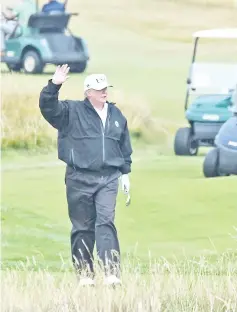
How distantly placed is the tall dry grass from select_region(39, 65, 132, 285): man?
0.21 m

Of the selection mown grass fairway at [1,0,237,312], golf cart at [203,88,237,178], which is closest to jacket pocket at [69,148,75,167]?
mown grass fairway at [1,0,237,312]

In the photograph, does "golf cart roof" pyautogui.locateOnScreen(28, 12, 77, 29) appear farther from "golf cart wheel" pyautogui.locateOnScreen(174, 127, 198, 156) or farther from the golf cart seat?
"golf cart wheel" pyautogui.locateOnScreen(174, 127, 198, 156)

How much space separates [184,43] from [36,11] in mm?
1202

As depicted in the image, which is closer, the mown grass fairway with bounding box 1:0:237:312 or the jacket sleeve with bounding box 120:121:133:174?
the jacket sleeve with bounding box 120:121:133:174

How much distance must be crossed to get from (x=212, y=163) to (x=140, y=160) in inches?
22.9

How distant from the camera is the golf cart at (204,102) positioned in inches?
409

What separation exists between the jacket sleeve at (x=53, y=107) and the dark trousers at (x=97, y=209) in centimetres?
35

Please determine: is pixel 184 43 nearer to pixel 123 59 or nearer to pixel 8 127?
pixel 123 59

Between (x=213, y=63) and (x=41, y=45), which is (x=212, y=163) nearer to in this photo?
(x=213, y=63)

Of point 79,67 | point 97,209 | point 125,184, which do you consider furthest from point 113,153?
point 79,67

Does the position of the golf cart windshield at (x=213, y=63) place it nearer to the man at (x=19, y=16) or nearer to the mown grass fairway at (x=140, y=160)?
the mown grass fairway at (x=140, y=160)

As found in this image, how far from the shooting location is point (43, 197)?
10.4m

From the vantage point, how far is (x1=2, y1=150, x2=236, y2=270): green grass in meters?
9.91

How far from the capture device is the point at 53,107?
8.55 m
